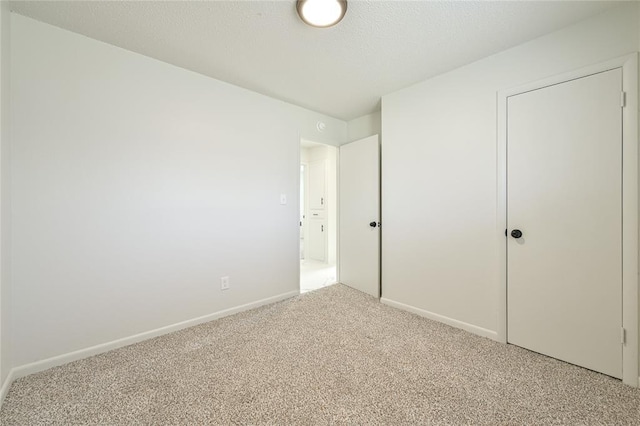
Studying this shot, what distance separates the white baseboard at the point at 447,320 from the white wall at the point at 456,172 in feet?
0.03

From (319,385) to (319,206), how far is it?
376 cm

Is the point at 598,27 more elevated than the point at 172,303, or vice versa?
the point at 598,27

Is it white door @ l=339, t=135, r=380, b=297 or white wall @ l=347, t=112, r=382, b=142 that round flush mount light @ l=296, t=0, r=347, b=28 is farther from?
white wall @ l=347, t=112, r=382, b=142

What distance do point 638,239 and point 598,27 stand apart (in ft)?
4.50

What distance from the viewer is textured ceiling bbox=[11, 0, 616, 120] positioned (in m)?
1.56

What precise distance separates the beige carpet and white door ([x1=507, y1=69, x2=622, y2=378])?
22 centimetres

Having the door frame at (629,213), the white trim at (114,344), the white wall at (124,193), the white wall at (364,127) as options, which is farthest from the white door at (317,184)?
the door frame at (629,213)

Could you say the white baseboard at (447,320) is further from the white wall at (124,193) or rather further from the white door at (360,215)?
the white wall at (124,193)

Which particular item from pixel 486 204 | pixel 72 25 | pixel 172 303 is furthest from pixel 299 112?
pixel 172 303

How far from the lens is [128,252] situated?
6.56ft

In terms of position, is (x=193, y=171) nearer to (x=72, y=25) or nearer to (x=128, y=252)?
(x=128, y=252)

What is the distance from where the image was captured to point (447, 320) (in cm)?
234

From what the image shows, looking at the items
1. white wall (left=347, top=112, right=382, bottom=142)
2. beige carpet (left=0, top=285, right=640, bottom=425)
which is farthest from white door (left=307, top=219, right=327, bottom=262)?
beige carpet (left=0, top=285, right=640, bottom=425)

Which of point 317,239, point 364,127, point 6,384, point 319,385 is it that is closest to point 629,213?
point 319,385
